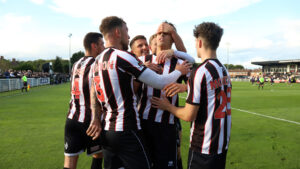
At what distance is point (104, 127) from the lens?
2.49 metres

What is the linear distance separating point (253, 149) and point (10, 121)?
8.19 meters

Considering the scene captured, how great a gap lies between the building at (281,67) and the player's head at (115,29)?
8203cm

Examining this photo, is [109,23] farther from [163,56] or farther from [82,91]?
[82,91]

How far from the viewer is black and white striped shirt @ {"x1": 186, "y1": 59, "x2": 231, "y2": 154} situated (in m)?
2.25

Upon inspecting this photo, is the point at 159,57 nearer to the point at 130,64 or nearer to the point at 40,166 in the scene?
the point at 130,64

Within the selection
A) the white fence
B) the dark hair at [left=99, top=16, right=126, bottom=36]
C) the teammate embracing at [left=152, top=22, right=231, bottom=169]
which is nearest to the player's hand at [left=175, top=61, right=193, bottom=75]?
the teammate embracing at [left=152, top=22, right=231, bottom=169]

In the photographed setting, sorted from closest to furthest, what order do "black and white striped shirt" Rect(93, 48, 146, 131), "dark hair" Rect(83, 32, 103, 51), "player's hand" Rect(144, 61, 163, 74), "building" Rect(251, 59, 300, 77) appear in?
"black and white striped shirt" Rect(93, 48, 146, 131) < "player's hand" Rect(144, 61, 163, 74) < "dark hair" Rect(83, 32, 103, 51) < "building" Rect(251, 59, 300, 77)

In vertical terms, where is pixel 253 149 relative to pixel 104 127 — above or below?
below

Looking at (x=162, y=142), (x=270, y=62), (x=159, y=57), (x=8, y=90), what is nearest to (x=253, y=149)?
(x=162, y=142)

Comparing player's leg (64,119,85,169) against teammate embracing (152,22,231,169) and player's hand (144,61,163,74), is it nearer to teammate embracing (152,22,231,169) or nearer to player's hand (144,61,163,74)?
player's hand (144,61,163,74)

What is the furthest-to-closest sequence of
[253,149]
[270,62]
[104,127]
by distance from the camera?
[270,62] → [253,149] → [104,127]

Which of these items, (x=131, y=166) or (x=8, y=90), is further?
(x=8, y=90)

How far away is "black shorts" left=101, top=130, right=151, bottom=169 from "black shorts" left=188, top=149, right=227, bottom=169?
0.45 meters

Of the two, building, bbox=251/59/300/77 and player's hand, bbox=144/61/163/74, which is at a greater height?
building, bbox=251/59/300/77
